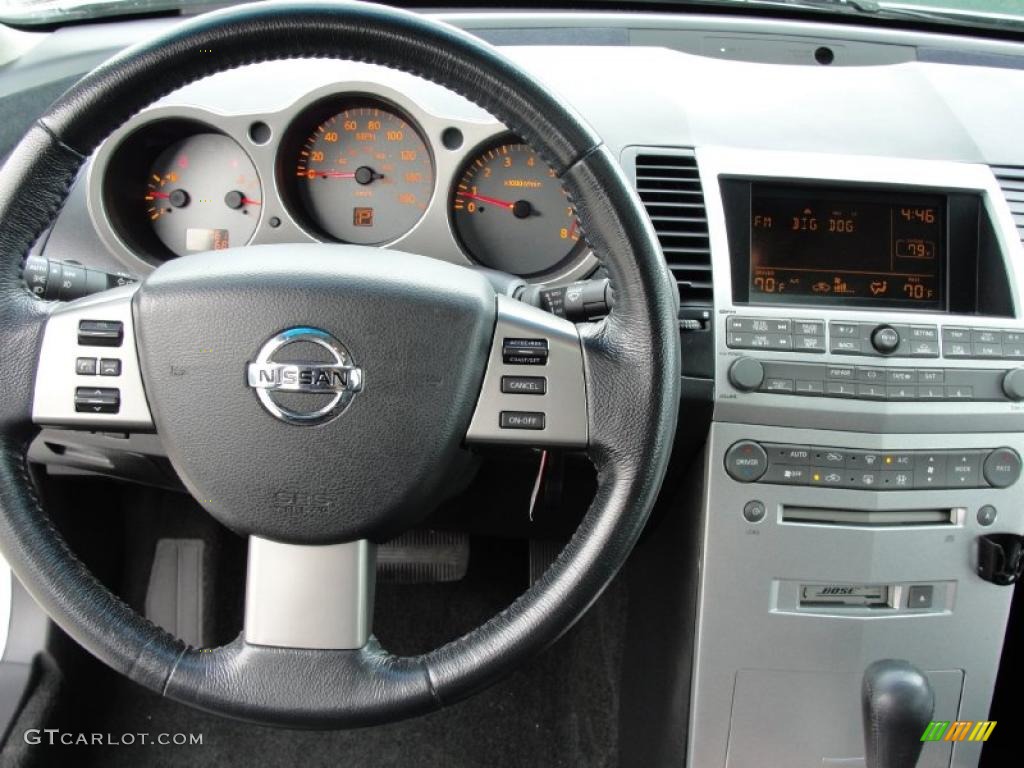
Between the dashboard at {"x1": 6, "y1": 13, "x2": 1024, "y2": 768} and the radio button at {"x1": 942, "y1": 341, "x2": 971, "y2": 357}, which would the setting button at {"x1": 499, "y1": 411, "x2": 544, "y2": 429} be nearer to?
the dashboard at {"x1": 6, "y1": 13, "x2": 1024, "y2": 768}

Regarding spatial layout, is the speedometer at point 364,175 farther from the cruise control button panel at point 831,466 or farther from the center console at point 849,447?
the cruise control button panel at point 831,466

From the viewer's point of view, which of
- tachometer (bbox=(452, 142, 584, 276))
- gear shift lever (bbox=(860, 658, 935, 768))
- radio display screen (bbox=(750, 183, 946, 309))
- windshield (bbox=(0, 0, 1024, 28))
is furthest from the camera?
windshield (bbox=(0, 0, 1024, 28))

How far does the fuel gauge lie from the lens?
1.52 metres

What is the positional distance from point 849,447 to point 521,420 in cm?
58

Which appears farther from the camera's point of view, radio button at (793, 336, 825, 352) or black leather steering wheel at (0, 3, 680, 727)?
radio button at (793, 336, 825, 352)

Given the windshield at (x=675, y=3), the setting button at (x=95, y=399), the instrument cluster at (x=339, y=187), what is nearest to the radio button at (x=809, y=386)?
the instrument cluster at (x=339, y=187)

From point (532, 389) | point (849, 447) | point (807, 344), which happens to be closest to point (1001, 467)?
point (849, 447)

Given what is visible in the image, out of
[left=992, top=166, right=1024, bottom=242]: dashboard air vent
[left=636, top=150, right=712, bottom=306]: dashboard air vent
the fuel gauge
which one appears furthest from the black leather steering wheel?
[left=992, top=166, right=1024, bottom=242]: dashboard air vent

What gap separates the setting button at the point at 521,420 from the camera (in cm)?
92

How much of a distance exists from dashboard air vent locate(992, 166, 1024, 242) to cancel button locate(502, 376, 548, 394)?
35.5 inches

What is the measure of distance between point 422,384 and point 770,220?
0.70 metres

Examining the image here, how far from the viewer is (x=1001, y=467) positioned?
1.30m

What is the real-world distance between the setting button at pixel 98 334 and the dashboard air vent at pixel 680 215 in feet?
2.48

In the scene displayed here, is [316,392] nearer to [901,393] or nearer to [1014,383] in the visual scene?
[901,393]
